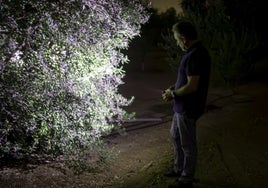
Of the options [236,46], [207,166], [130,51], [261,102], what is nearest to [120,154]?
[207,166]

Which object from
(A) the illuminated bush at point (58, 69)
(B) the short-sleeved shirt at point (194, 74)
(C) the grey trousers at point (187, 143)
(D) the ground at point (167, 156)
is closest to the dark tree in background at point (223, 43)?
(D) the ground at point (167, 156)

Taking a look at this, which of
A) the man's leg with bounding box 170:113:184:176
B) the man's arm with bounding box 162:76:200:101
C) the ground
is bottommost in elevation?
the ground

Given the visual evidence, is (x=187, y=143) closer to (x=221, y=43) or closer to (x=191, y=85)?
(x=191, y=85)

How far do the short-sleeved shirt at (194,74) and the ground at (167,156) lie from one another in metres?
1.00

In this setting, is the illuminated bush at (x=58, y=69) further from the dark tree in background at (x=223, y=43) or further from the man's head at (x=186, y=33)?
the dark tree in background at (x=223, y=43)

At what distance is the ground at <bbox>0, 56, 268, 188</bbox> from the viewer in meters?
Answer: 5.75

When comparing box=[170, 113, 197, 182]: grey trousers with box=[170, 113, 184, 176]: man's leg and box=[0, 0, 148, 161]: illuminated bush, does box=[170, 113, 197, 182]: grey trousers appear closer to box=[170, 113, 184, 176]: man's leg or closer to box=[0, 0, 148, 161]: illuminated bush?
box=[170, 113, 184, 176]: man's leg

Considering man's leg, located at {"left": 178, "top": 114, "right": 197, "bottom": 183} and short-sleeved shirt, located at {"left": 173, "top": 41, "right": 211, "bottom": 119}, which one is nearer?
short-sleeved shirt, located at {"left": 173, "top": 41, "right": 211, "bottom": 119}

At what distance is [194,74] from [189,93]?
9.2 inches

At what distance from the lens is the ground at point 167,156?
18.9 feet

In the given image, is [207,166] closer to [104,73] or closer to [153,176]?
[153,176]

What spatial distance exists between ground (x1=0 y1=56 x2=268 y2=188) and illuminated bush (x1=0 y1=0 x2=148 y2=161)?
53cm

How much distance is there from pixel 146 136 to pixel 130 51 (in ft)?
46.8

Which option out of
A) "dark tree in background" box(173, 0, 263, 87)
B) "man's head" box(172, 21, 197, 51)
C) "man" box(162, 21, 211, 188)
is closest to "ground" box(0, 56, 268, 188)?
"man" box(162, 21, 211, 188)
